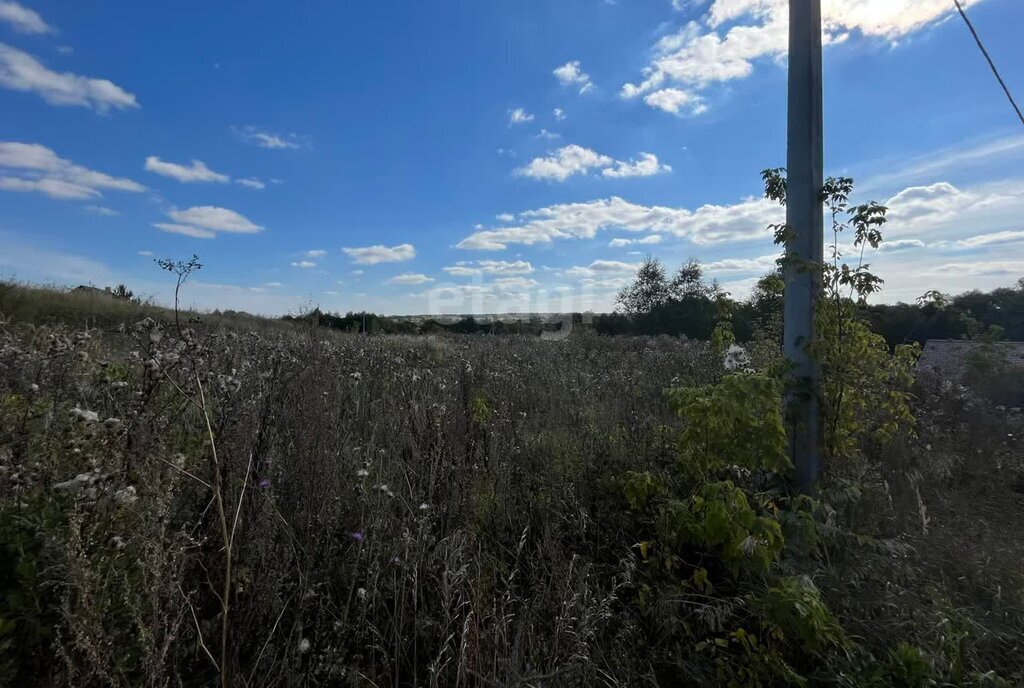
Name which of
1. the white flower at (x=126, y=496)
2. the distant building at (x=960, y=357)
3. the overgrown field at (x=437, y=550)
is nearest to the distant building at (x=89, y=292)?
the overgrown field at (x=437, y=550)

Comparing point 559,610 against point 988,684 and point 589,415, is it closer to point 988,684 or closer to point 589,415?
point 988,684

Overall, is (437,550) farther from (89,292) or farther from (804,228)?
(89,292)

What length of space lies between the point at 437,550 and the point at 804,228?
111 inches

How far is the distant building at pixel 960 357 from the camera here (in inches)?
333

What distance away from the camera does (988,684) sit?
1731 millimetres

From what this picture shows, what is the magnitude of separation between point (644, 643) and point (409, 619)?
1.02 metres

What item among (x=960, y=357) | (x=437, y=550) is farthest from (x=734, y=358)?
(x=960, y=357)

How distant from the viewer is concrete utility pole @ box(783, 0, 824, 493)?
3064mm

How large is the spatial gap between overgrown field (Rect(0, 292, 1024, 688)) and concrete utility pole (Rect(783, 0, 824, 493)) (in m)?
0.37

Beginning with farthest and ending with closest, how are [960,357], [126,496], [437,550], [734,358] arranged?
[960,357]
[734,358]
[437,550]
[126,496]

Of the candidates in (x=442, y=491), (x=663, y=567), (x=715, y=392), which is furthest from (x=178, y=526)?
(x=715, y=392)

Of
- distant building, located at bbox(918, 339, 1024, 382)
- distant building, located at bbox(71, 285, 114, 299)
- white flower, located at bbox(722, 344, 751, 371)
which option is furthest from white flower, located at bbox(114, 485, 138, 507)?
distant building, located at bbox(71, 285, 114, 299)

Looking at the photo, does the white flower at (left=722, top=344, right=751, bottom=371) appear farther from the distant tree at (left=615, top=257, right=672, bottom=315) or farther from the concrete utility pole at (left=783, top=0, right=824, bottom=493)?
the distant tree at (left=615, top=257, right=672, bottom=315)

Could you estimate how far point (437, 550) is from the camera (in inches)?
88.9
